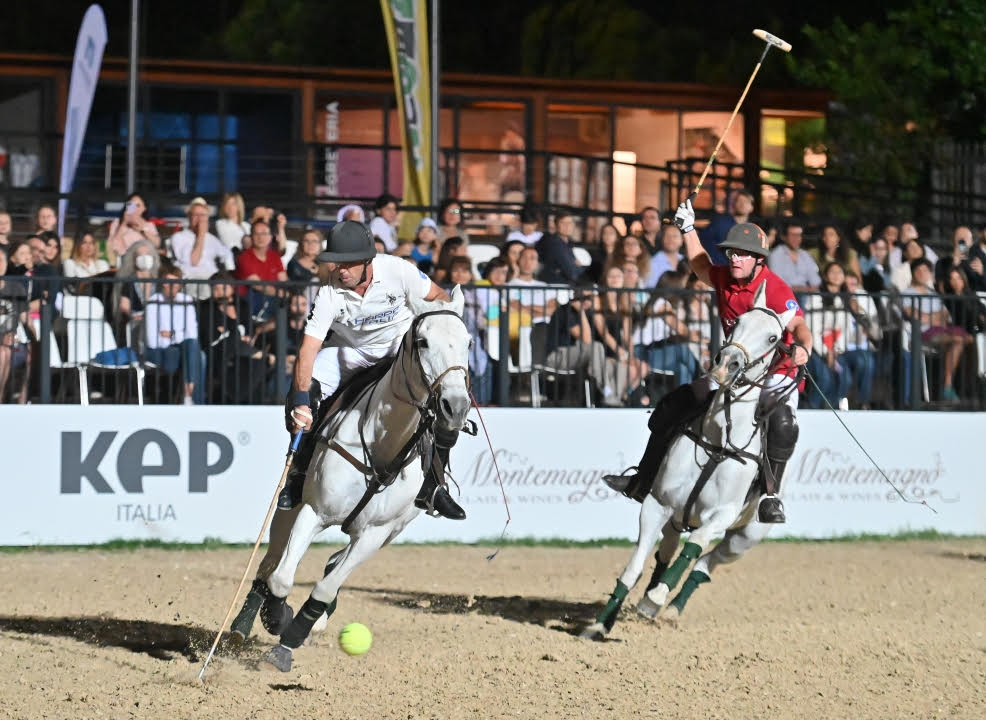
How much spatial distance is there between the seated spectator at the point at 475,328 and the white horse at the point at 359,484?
5.55 m

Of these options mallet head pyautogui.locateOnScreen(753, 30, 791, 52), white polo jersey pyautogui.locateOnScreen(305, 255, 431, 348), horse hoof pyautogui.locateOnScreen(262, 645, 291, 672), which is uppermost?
mallet head pyautogui.locateOnScreen(753, 30, 791, 52)

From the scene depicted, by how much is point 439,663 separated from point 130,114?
12.1 metres

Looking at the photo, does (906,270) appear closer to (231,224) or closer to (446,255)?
(446,255)

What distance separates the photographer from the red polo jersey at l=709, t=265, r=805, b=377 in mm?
10391

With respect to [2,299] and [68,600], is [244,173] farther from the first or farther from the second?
[68,600]

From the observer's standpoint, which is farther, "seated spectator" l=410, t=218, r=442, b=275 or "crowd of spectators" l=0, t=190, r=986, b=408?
"seated spectator" l=410, t=218, r=442, b=275

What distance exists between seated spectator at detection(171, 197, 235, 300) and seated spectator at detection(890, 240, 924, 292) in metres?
6.91

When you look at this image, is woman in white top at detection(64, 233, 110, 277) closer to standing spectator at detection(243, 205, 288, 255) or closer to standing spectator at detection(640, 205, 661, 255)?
standing spectator at detection(243, 205, 288, 255)

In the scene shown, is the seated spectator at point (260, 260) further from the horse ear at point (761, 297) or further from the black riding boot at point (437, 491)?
the black riding boot at point (437, 491)

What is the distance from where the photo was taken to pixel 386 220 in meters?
16.2

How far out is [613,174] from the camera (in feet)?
86.9

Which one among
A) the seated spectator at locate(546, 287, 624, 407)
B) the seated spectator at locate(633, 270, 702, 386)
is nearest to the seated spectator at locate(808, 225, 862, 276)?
the seated spectator at locate(633, 270, 702, 386)

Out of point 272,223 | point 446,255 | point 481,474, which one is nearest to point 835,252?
point 446,255

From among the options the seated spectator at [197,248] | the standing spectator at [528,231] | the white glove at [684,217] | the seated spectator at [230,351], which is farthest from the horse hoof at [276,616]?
the standing spectator at [528,231]
